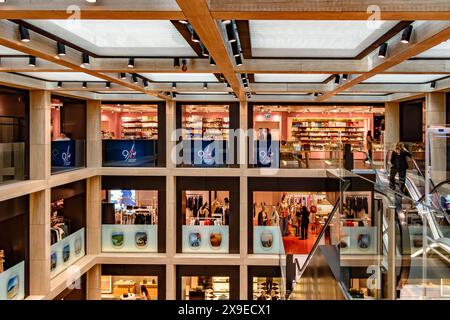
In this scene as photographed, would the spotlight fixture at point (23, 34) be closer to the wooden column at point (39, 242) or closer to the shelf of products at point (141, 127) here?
the wooden column at point (39, 242)

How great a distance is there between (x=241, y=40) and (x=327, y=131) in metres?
9.53

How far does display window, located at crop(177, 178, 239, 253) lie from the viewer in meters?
10.9

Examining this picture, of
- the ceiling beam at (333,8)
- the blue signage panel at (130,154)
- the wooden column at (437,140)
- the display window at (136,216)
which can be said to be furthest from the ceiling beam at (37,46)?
the wooden column at (437,140)

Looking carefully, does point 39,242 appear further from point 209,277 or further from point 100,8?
point 100,8

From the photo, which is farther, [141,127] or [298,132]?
[298,132]

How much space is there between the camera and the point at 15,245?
7996 millimetres

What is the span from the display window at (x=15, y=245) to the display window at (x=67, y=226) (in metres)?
0.72

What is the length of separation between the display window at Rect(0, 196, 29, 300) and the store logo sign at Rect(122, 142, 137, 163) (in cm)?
312

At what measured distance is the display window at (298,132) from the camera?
414 inches

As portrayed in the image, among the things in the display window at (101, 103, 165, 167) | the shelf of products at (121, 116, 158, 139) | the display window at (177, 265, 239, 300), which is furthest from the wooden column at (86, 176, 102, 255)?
the display window at (177, 265, 239, 300)

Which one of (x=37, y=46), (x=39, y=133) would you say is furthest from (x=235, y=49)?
(x=39, y=133)

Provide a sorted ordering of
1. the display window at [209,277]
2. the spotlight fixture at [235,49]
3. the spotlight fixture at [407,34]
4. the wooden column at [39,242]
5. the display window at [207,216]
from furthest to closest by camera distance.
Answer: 1. the display window at [207,216]
2. the display window at [209,277]
3. the wooden column at [39,242]
4. the spotlight fixture at [235,49]
5. the spotlight fixture at [407,34]

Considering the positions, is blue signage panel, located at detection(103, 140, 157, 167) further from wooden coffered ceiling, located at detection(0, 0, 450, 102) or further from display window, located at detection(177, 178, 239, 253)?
wooden coffered ceiling, located at detection(0, 0, 450, 102)
